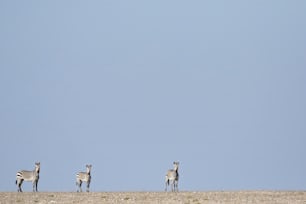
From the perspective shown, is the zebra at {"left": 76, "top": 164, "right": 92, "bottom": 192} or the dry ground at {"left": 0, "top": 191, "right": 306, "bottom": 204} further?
the zebra at {"left": 76, "top": 164, "right": 92, "bottom": 192}

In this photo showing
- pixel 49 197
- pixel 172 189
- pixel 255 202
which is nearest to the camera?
pixel 255 202

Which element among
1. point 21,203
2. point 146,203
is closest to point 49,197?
point 21,203

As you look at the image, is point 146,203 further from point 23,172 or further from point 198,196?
point 23,172

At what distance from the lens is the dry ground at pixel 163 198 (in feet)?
166

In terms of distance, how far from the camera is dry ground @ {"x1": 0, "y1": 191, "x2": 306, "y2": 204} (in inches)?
1989

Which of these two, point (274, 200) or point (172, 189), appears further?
point (172, 189)

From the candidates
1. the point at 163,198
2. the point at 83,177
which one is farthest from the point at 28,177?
the point at 163,198

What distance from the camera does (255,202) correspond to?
49.2 m

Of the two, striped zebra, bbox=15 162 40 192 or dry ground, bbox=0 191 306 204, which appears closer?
dry ground, bbox=0 191 306 204

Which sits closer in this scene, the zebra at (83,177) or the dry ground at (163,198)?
the dry ground at (163,198)

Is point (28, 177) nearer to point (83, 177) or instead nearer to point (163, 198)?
point (83, 177)

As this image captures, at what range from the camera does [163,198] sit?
52.6m

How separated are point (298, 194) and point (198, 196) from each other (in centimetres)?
668

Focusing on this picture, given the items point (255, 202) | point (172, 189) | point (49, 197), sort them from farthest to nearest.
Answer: point (172, 189) < point (49, 197) < point (255, 202)
